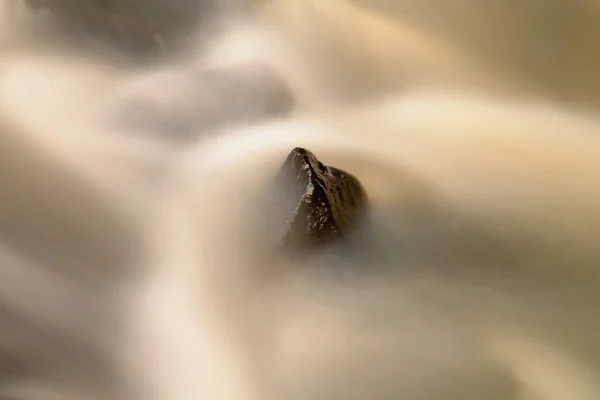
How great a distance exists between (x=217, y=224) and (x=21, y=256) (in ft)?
1.28

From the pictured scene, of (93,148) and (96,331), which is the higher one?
(93,148)

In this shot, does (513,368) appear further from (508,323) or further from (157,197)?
(157,197)

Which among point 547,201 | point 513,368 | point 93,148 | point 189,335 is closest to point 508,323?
point 513,368

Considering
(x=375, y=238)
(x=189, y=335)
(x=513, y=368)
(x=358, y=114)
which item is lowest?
(x=513, y=368)

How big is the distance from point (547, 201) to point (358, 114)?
63 cm

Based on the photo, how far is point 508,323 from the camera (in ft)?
3.37

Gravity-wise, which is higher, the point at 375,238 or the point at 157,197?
the point at 157,197

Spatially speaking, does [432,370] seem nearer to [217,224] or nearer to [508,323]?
[508,323]

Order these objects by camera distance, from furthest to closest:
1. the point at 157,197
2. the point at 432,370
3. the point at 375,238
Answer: the point at 157,197 < the point at 375,238 < the point at 432,370

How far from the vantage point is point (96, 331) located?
96cm

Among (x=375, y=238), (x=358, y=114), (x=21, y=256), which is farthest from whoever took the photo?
(x=358, y=114)

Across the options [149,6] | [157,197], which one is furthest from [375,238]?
[149,6]

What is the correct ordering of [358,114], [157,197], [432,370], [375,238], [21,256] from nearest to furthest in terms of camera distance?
[432,370] < [21,256] < [375,238] < [157,197] < [358,114]

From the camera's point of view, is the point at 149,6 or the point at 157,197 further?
the point at 149,6
